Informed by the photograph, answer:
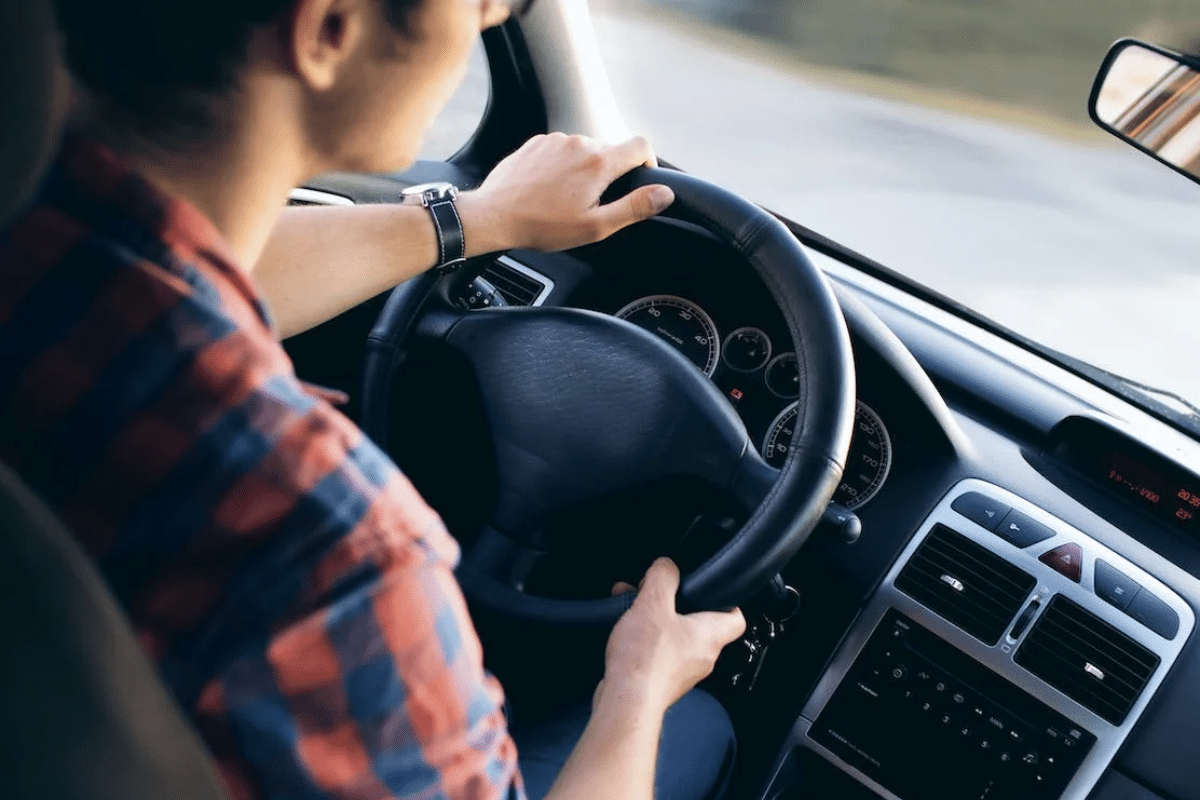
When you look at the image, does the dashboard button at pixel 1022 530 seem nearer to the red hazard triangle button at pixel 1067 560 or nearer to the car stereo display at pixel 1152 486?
the red hazard triangle button at pixel 1067 560

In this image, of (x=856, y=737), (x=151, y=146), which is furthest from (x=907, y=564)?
(x=151, y=146)

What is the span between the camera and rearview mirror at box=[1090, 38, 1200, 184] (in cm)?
169

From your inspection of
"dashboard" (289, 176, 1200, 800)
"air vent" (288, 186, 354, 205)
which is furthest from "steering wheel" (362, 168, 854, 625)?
"air vent" (288, 186, 354, 205)

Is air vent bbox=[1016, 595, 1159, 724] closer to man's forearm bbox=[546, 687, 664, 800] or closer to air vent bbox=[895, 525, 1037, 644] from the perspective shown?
air vent bbox=[895, 525, 1037, 644]

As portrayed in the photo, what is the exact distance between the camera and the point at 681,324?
1870 millimetres

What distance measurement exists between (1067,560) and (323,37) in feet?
4.32

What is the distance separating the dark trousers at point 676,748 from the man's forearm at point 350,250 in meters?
0.66

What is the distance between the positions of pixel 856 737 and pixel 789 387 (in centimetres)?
56

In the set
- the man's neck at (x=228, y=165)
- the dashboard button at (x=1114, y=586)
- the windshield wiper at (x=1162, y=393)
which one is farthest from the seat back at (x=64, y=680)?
the windshield wiper at (x=1162, y=393)

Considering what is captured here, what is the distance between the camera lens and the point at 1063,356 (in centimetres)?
207

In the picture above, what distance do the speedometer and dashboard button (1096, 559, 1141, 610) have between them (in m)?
0.64

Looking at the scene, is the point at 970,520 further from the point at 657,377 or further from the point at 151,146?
the point at 151,146

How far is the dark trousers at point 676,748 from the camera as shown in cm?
154

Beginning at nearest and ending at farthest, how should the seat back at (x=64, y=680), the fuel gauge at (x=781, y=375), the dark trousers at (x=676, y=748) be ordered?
the seat back at (x=64, y=680) → the dark trousers at (x=676, y=748) → the fuel gauge at (x=781, y=375)
